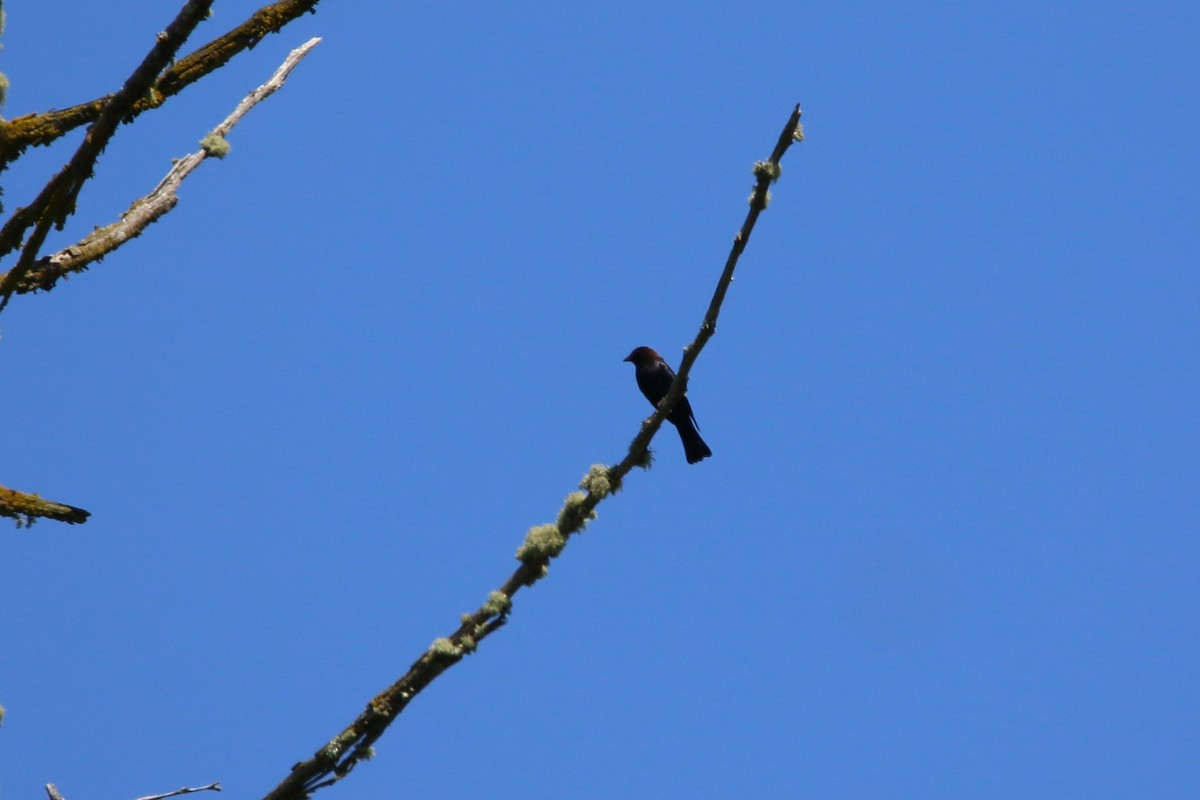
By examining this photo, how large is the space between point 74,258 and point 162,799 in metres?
1.65

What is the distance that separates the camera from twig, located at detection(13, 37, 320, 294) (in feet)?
11.0

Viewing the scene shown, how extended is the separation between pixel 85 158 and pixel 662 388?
775 centimetres

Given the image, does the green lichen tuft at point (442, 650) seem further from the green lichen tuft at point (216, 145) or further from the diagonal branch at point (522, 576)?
the green lichen tuft at point (216, 145)

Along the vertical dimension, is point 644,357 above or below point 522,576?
above

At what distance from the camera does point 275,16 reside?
3.50 metres

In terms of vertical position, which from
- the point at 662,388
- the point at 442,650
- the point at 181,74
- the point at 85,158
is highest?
the point at 662,388

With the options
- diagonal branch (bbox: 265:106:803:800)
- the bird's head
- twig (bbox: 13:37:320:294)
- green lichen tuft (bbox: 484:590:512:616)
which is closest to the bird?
the bird's head

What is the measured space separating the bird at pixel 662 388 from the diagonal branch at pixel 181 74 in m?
5.95

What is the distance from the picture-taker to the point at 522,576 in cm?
328

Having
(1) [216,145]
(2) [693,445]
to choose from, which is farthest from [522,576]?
(2) [693,445]

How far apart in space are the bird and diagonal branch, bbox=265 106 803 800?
4881mm

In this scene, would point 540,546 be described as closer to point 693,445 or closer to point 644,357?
point 693,445

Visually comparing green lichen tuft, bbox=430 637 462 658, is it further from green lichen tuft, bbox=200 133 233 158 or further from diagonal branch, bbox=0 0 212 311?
green lichen tuft, bbox=200 133 233 158

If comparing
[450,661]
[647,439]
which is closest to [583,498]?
[647,439]
